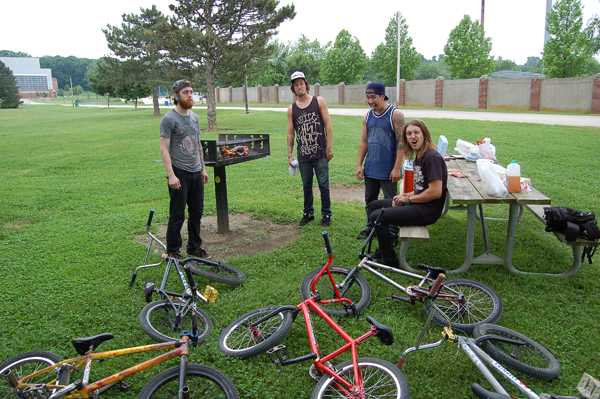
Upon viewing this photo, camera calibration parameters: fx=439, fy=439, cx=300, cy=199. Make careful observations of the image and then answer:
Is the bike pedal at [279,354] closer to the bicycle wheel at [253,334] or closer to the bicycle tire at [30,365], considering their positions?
the bicycle wheel at [253,334]

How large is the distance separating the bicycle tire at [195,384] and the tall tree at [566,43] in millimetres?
Answer: 39622

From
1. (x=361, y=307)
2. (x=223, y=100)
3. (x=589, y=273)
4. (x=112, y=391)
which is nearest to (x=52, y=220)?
(x=112, y=391)

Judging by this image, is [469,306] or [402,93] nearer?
[469,306]

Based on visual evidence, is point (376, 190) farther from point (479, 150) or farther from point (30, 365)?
point (30, 365)

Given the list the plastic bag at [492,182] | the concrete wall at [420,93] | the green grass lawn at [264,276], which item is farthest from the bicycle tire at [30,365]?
the concrete wall at [420,93]

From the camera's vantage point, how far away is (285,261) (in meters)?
4.95

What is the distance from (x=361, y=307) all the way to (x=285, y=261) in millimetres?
1391

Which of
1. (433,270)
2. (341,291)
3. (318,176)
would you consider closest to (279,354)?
(341,291)

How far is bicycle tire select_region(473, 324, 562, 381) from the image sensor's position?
9.58 feet

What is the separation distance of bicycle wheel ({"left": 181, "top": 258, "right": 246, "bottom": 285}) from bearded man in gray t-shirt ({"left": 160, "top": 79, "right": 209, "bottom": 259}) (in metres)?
0.57

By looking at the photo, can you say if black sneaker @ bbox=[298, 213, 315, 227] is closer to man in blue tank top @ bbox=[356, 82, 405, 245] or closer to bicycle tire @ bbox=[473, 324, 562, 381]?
man in blue tank top @ bbox=[356, 82, 405, 245]

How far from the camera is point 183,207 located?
Result: 4.78m

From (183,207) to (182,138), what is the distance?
0.75m

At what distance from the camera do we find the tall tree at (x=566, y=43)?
33688 mm
